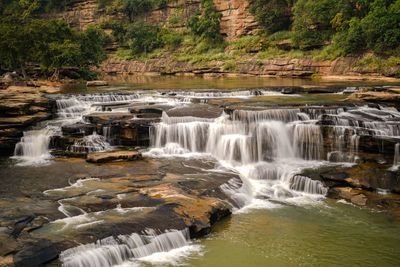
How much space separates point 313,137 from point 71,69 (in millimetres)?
30488

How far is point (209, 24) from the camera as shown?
55656mm

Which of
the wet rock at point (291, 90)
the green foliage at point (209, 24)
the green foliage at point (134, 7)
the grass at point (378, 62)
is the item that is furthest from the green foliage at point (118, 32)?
the wet rock at point (291, 90)

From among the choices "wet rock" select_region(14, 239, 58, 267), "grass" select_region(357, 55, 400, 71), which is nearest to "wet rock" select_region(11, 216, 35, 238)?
"wet rock" select_region(14, 239, 58, 267)

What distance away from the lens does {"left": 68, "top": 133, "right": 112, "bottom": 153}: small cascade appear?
14.9 metres

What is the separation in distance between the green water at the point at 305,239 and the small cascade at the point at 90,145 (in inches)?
302

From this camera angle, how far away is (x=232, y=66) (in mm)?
46750

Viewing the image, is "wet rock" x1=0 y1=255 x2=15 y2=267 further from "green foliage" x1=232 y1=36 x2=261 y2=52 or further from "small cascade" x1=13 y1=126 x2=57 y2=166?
"green foliage" x1=232 y1=36 x2=261 y2=52

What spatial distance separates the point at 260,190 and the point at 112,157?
576 cm

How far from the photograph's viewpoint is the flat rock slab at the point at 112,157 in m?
13.3

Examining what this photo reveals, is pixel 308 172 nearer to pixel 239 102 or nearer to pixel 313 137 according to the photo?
pixel 313 137

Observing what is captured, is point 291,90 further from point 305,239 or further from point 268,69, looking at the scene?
point 268,69

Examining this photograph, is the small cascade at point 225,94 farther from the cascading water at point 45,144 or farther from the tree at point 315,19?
the tree at point 315,19

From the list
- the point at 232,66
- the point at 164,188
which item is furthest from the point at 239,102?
the point at 232,66

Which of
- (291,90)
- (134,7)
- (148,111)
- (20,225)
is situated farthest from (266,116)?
(134,7)
